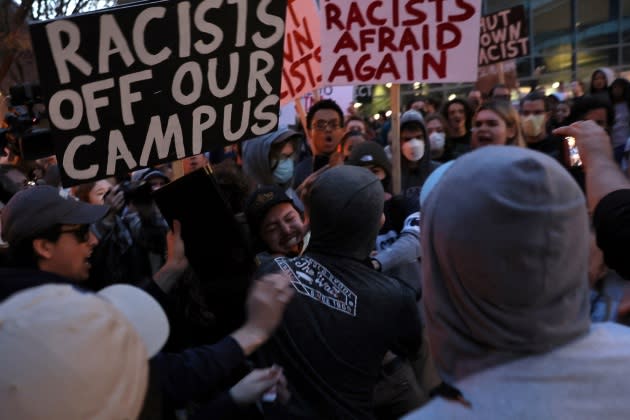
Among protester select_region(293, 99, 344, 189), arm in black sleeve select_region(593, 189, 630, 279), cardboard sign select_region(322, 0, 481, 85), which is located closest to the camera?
arm in black sleeve select_region(593, 189, 630, 279)

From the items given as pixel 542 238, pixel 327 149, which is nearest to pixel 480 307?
pixel 542 238

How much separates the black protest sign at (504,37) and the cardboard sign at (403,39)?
540 cm

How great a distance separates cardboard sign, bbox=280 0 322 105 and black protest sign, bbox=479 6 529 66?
207 inches

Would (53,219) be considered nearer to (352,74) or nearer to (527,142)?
(352,74)

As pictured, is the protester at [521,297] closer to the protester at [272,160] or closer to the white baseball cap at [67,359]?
the white baseball cap at [67,359]

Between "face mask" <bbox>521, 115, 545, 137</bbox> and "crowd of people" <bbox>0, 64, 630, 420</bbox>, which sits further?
"face mask" <bbox>521, 115, 545, 137</bbox>

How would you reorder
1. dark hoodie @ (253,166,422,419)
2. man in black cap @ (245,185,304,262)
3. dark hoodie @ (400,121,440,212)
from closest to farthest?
dark hoodie @ (253,166,422,419), man in black cap @ (245,185,304,262), dark hoodie @ (400,121,440,212)

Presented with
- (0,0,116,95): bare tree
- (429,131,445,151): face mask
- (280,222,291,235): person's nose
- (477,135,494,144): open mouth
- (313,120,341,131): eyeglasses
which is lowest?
(429,131,445,151): face mask

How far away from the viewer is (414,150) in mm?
5133

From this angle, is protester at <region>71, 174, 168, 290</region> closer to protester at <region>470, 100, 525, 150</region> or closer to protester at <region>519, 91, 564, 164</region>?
protester at <region>470, 100, 525, 150</region>

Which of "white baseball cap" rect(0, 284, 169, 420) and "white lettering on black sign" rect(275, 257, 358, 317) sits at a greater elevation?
"white baseball cap" rect(0, 284, 169, 420)

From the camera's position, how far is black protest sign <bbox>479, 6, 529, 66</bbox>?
9367 mm

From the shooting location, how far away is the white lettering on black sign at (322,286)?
2162mm

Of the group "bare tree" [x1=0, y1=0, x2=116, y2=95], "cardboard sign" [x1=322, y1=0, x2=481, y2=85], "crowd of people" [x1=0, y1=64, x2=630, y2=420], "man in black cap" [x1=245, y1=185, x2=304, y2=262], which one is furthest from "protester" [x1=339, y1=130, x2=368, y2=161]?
"bare tree" [x1=0, y1=0, x2=116, y2=95]
